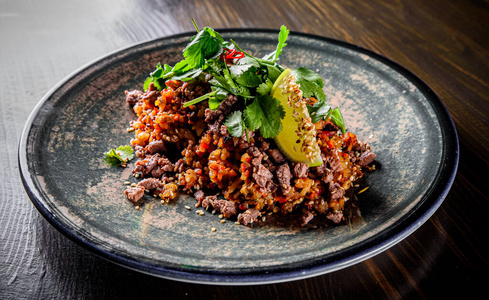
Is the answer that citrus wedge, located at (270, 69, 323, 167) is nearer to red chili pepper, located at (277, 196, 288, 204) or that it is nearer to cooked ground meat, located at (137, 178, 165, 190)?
red chili pepper, located at (277, 196, 288, 204)

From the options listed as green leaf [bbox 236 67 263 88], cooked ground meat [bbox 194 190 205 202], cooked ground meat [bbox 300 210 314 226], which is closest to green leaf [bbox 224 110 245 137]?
green leaf [bbox 236 67 263 88]

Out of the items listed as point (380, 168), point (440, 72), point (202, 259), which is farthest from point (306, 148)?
point (440, 72)

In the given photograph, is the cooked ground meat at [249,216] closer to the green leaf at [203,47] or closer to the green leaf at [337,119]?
the green leaf at [337,119]

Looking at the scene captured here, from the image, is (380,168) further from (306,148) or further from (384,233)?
(384,233)

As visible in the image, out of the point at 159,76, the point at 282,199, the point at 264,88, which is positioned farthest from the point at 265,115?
the point at 159,76

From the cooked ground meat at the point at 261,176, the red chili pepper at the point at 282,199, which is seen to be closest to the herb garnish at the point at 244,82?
the cooked ground meat at the point at 261,176

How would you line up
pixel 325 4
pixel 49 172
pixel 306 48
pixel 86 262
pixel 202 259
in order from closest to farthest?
pixel 202 259 → pixel 86 262 → pixel 49 172 → pixel 306 48 → pixel 325 4

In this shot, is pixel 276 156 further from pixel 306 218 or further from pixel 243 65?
pixel 243 65
